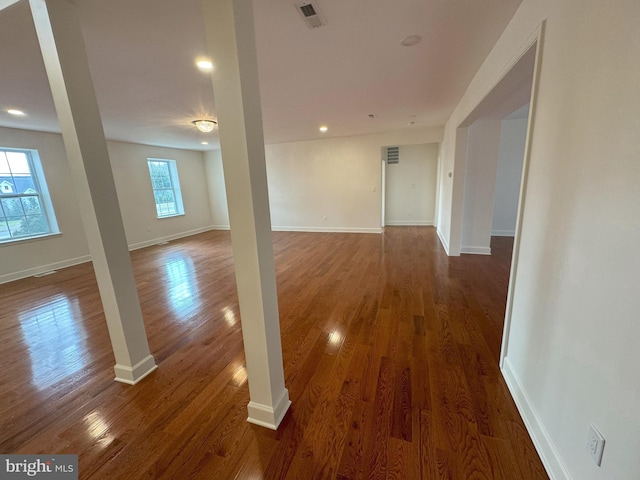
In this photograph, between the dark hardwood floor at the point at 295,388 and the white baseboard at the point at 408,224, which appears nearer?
the dark hardwood floor at the point at 295,388

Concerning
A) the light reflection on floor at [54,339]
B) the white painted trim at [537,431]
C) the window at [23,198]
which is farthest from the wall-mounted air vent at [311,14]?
the window at [23,198]

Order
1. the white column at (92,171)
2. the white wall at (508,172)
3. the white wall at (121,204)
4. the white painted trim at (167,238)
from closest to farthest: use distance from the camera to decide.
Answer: the white column at (92,171), the white wall at (121,204), the white wall at (508,172), the white painted trim at (167,238)

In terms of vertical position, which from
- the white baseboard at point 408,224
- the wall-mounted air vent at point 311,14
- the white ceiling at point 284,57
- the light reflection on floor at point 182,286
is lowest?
the light reflection on floor at point 182,286

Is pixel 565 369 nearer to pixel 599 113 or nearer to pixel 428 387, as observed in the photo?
pixel 428 387

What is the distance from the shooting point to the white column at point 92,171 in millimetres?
1421

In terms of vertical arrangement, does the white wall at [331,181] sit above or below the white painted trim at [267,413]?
above

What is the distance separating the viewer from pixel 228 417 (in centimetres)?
152

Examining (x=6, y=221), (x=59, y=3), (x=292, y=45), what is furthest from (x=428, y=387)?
(x=6, y=221)

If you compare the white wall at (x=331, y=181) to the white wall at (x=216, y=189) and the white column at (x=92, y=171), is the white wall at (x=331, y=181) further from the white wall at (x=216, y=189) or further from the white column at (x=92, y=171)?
the white column at (x=92, y=171)

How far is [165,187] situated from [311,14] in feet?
22.2

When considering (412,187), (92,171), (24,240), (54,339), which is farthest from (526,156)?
(24,240)

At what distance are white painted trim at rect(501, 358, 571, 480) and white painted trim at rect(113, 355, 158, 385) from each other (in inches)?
98.7

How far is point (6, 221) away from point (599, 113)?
7.02 metres

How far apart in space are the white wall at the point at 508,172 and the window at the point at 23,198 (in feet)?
28.9
